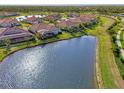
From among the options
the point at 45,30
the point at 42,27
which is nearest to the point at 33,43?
the point at 45,30

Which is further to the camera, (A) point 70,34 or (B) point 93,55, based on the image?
(A) point 70,34

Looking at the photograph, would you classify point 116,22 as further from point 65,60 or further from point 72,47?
point 65,60

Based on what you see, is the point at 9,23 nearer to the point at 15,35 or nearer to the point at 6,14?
the point at 6,14

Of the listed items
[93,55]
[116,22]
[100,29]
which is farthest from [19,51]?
[116,22]

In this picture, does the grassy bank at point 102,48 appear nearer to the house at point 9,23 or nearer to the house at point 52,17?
the house at point 52,17

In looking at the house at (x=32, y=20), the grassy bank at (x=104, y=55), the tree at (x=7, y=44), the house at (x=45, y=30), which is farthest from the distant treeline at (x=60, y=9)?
the tree at (x=7, y=44)
